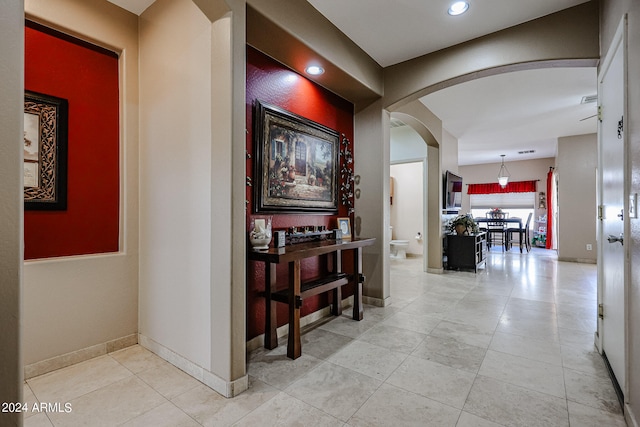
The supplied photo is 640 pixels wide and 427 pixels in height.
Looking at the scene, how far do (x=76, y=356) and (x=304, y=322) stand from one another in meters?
1.83

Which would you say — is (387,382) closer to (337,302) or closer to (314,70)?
(337,302)

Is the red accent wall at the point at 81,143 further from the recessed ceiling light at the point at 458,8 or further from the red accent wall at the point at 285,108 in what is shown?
the recessed ceiling light at the point at 458,8

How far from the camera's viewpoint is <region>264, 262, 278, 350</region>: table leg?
8.09 feet

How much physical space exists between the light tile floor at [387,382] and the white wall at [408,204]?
4315mm

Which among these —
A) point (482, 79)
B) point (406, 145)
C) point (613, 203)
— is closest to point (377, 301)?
point (613, 203)

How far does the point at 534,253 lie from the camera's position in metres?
7.98

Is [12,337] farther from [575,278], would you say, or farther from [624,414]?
[575,278]

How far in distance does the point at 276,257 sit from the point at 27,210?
1740mm

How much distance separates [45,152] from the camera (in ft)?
7.07

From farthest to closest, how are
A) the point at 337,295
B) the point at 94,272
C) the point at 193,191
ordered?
the point at 337,295, the point at 94,272, the point at 193,191

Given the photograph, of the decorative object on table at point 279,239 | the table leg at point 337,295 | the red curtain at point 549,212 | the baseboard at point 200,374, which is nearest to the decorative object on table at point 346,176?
the table leg at point 337,295

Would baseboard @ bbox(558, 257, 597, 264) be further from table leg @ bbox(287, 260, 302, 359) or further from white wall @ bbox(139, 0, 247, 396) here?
white wall @ bbox(139, 0, 247, 396)

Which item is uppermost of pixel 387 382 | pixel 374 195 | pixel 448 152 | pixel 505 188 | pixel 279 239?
pixel 448 152

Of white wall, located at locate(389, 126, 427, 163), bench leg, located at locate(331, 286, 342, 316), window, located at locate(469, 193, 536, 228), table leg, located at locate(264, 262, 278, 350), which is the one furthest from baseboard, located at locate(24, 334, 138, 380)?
window, located at locate(469, 193, 536, 228)
